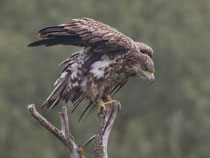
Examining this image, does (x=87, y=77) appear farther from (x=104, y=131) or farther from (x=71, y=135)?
(x=71, y=135)

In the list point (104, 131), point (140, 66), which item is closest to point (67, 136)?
point (104, 131)

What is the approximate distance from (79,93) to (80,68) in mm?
320

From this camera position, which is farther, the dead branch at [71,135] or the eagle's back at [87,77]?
the eagle's back at [87,77]

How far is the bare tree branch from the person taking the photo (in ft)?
33.5

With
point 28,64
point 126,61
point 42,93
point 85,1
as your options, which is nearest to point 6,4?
point 85,1

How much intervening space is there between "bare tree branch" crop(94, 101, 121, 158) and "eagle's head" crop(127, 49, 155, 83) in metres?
1.25

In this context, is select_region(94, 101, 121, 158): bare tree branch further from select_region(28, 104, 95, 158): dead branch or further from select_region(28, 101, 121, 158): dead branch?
select_region(28, 104, 95, 158): dead branch

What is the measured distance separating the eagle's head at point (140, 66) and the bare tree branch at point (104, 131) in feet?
4.11

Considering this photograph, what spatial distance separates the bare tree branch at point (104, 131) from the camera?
402 inches

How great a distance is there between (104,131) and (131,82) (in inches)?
829

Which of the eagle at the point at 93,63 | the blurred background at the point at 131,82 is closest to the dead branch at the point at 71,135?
the eagle at the point at 93,63

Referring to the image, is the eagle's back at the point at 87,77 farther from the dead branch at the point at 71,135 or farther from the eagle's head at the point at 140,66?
the dead branch at the point at 71,135

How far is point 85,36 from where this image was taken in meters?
11.3

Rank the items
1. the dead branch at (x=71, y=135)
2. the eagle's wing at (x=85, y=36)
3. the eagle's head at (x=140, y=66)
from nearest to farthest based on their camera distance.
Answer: the dead branch at (x=71, y=135) < the eagle's wing at (x=85, y=36) < the eagle's head at (x=140, y=66)
